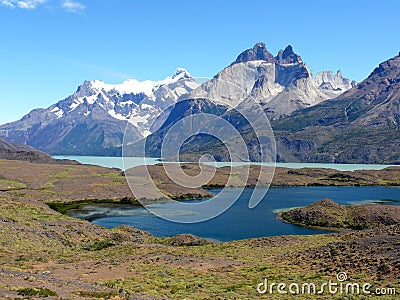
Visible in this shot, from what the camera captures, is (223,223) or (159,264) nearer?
(159,264)

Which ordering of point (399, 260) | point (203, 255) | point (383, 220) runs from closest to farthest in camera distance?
point (399, 260), point (203, 255), point (383, 220)

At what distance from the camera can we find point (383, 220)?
11581 cm

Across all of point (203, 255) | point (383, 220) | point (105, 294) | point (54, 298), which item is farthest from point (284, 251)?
point (383, 220)

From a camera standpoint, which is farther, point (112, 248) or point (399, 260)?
point (112, 248)

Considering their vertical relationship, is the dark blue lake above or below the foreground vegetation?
below

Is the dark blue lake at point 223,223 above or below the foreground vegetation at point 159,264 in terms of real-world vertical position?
below

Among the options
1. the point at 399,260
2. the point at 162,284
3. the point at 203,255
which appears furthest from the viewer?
the point at 203,255

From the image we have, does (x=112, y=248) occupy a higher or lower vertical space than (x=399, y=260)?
lower

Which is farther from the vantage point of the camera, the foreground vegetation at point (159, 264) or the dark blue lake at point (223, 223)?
the dark blue lake at point (223, 223)

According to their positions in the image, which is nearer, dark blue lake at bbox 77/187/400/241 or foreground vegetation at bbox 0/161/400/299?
foreground vegetation at bbox 0/161/400/299

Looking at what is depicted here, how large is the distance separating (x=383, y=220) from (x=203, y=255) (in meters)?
76.1

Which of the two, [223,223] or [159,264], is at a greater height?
[159,264]

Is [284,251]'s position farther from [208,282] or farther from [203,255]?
[208,282]

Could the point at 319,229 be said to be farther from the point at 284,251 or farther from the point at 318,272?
the point at 318,272
